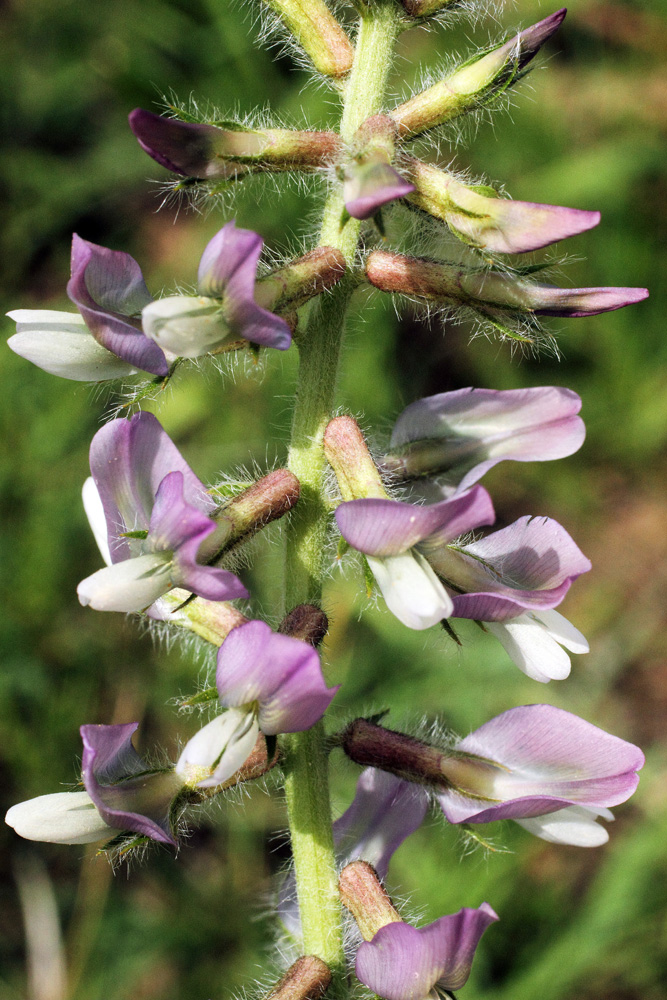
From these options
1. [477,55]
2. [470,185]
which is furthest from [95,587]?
[477,55]

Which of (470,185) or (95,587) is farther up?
(470,185)

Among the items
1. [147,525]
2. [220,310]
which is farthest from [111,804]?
[220,310]

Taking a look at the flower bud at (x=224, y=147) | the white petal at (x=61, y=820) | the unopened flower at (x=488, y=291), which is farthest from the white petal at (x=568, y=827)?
the flower bud at (x=224, y=147)

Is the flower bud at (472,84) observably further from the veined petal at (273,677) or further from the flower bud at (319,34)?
the veined petal at (273,677)

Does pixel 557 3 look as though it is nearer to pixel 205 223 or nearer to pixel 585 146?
pixel 585 146

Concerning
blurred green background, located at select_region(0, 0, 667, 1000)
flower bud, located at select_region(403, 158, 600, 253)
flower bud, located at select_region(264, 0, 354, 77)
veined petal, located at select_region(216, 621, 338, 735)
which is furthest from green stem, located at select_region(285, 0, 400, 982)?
blurred green background, located at select_region(0, 0, 667, 1000)

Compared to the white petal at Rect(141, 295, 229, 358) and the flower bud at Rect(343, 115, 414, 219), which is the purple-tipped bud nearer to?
the flower bud at Rect(343, 115, 414, 219)
